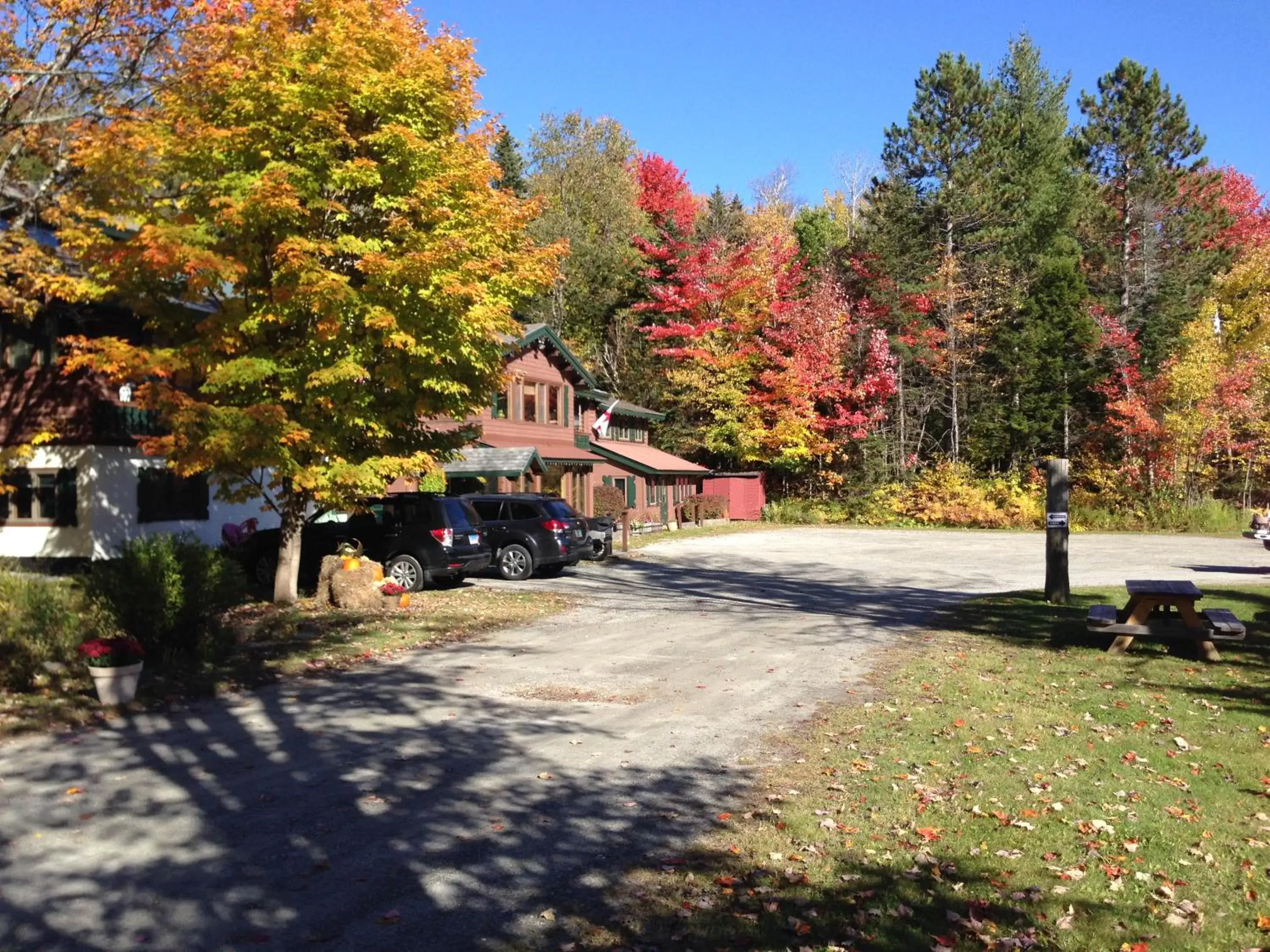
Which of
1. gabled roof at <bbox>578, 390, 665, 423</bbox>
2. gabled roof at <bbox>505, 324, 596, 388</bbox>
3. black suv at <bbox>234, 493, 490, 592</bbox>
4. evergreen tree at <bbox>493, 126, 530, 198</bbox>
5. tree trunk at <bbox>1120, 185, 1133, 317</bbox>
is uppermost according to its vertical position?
evergreen tree at <bbox>493, 126, 530, 198</bbox>

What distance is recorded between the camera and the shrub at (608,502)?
3806 cm

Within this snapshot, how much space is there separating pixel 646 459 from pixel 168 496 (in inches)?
1004

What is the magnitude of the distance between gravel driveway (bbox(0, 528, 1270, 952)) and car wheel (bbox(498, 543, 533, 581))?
7.09 metres

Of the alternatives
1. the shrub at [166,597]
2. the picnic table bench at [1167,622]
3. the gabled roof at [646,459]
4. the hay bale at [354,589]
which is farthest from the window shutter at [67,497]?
the gabled roof at [646,459]

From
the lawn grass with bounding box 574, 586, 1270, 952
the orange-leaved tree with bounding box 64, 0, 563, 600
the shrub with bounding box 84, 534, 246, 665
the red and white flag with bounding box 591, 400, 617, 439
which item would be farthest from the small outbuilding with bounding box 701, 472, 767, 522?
the lawn grass with bounding box 574, 586, 1270, 952

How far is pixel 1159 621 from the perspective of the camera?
39.7ft

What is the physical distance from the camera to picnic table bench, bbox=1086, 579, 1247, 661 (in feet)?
36.4

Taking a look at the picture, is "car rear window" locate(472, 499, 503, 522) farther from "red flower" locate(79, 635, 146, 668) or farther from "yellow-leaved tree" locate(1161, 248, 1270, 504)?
"yellow-leaved tree" locate(1161, 248, 1270, 504)

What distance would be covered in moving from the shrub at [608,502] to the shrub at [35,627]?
24498 mm

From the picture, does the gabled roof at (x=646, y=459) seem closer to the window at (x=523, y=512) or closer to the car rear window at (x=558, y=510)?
the car rear window at (x=558, y=510)

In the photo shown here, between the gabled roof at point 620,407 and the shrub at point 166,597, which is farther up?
the gabled roof at point 620,407

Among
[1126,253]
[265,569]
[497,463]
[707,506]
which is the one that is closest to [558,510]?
[265,569]

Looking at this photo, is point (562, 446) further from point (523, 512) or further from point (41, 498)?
point (41, 498)

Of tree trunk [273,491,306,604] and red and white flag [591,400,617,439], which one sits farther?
red and white flag [591,400,617,439]
